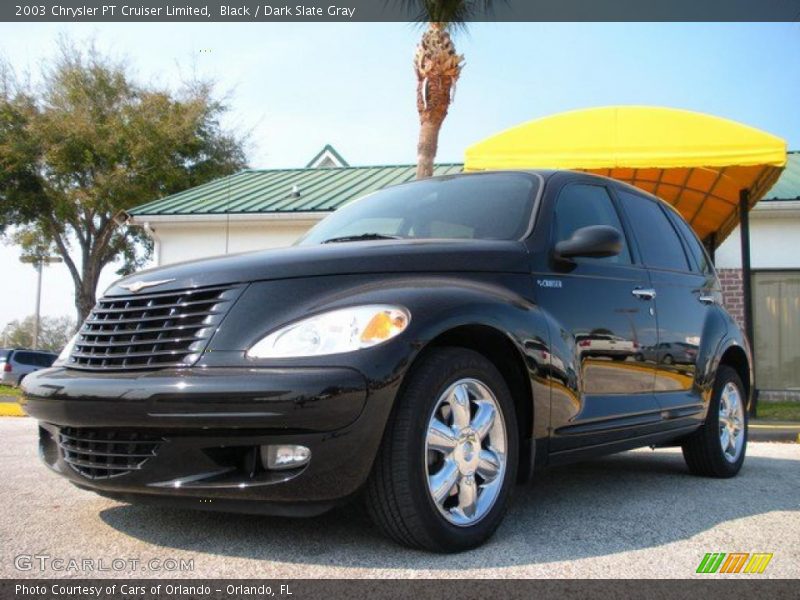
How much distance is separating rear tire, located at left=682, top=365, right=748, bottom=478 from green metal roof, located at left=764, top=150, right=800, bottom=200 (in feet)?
25.9

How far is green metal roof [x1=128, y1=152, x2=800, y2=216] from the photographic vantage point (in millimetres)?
14805

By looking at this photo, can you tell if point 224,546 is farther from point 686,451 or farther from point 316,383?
point 686,451

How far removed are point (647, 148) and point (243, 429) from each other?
7517mm

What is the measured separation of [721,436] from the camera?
5367 millimetres

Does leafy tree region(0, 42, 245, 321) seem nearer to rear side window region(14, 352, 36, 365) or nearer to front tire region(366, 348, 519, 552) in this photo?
rear side window region(14, 352, 36, 365)

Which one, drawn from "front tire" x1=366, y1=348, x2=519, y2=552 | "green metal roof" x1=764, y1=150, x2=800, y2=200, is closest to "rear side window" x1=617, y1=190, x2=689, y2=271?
"front tire" x1=366, y1=348, x2=519, y2=552

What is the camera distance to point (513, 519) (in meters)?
3.74

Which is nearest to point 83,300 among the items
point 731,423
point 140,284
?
point 731,423

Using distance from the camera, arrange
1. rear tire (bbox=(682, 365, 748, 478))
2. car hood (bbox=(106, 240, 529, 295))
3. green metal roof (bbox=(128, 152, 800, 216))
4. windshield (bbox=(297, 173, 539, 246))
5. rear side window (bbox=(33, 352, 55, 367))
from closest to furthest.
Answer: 1. car hood (bbox=(106, 240, 529, 295))
2. windshield (bbox=(297, 173, 539, 246))
3. rear tire (bbox=(682, 365, 748, 478))
4. green metal roof (bbox=(128, 152, 800, 216))
5. rear side window (bbox=(33, 352, 55, 367))

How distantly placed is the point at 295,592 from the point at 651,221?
359 centimetres

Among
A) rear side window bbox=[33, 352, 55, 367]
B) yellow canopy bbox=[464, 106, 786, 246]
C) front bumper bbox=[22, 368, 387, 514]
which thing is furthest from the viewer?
rear side window bbox=[33, 352, 55, 367]

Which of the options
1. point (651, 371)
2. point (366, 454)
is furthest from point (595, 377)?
point (366, 454)

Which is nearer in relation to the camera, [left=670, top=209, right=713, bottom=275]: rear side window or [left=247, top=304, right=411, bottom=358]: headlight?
[left=247, top=304, right=411, bottom=358]: headlight

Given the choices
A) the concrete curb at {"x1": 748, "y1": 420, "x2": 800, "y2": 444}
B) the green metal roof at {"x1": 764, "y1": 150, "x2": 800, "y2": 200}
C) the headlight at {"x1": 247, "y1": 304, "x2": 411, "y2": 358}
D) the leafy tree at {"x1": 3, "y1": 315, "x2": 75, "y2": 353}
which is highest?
the green metal roof at {"x1": 764, "y1": 150, "x2": 800, "y2": 200}
